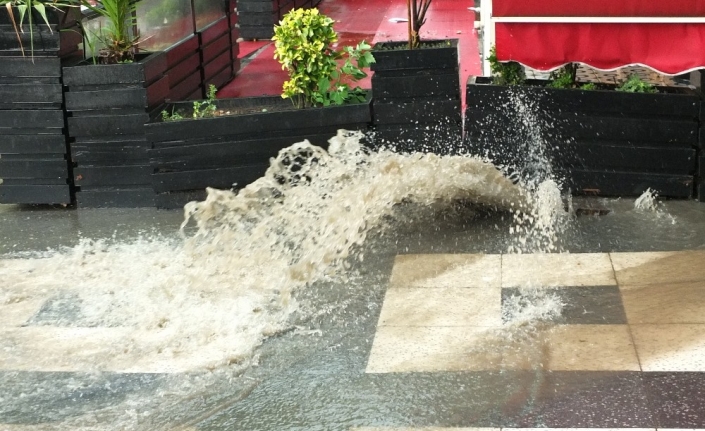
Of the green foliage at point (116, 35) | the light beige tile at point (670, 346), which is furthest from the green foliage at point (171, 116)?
the light beige tile at point (670, 346)

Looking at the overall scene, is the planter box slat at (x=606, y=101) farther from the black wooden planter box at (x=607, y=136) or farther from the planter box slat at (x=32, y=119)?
the planter box slat at (x=32, y=119)

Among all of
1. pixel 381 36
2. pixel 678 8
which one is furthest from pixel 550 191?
pixel 381 36

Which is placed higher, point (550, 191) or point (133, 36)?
point (133, 36)

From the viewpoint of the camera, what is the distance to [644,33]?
7195mm

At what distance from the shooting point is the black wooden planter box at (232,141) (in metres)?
7.71

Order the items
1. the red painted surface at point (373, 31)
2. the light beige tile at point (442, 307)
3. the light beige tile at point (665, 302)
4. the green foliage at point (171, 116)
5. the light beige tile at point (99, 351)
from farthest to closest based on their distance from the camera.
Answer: the red painted surface at point (373, 31) → the green foliage at point (171, 116) → the light beige tile at point (442, 307) → the light beige tile at point (665, 302) → the light beige tile at point (99, 351)

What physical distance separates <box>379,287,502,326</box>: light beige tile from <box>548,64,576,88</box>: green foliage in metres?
2.41

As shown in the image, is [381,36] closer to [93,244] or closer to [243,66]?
[243,66]

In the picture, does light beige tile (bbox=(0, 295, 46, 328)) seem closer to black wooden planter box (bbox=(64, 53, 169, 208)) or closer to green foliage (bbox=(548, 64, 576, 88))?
black wooden planter box (bbox=(64, 53, 169, 208))

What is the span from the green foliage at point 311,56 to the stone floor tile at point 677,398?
3862mm

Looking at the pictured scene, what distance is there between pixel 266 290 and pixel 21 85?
312cm

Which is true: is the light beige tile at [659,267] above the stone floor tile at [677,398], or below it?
above

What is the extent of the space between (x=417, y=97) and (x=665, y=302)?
2900mm

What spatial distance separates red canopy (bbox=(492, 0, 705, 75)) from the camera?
7.07m
